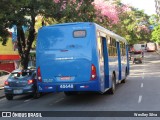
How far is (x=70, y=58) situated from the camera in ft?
49.4

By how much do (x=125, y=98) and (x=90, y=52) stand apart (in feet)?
10.2

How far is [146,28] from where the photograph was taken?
84.6 meters

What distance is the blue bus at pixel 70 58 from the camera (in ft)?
48.8

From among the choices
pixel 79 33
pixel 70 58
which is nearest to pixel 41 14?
pixel 79 33

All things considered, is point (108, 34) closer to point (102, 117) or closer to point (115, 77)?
point (115, 77)

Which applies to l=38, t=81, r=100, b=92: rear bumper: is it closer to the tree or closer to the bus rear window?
the bus rear window

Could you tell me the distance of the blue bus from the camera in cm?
1488

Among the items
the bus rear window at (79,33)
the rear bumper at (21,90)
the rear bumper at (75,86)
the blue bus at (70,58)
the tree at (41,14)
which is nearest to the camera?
the rear bumper at (75,86)

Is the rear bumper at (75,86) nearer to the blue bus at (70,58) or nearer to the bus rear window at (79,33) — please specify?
the blue bus at (70,58)

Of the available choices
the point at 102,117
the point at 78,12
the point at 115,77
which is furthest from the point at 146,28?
the point at 102,117

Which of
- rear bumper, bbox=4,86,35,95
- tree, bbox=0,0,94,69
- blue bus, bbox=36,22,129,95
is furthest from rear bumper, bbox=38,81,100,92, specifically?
tree, bbox=0,0,94,69

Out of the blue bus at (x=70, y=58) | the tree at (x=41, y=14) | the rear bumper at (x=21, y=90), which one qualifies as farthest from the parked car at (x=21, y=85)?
the blue bus at (x=70, y=58)

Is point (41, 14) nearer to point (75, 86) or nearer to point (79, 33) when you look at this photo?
point (79, 33)

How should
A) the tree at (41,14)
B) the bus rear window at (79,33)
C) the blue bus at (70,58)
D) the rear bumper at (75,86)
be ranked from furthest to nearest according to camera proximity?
the tree at (41,14) < the bus rear window at (79,33) < the blue bus at (70,58) < the rear bumper at (75,86)
